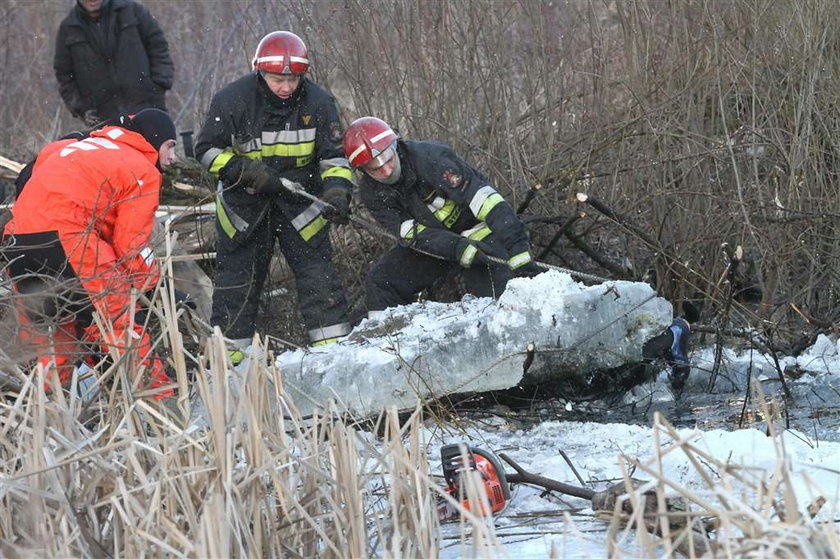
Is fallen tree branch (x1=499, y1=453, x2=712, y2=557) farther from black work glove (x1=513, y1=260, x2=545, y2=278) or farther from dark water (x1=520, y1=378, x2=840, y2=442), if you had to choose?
black work glove (x1=513, y1=260, x2=545, y2=278)

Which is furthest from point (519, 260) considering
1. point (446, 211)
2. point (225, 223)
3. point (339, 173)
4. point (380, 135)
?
point (225, 223)

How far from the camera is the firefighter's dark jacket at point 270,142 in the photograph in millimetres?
6676

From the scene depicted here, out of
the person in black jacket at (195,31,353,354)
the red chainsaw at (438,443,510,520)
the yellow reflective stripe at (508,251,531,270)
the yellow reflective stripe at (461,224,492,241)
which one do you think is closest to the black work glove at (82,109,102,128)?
the person in black jacket at (195,31,353,354)

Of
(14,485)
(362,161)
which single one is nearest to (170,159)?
(362,161)

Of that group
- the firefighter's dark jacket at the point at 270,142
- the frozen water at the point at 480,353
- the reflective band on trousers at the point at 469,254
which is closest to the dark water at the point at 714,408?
the frozen water at the point at 480,353

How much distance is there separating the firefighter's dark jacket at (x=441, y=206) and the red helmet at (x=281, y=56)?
2.45ft

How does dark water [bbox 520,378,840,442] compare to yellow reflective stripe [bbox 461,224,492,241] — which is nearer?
dark water [bbox 520,378,840,442]

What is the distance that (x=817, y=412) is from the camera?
18.1 feet

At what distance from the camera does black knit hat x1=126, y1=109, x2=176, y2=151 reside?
18.8ft

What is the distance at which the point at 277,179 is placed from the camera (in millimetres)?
6570

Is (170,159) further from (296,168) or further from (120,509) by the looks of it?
(120,509)

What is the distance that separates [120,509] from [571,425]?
109 inches

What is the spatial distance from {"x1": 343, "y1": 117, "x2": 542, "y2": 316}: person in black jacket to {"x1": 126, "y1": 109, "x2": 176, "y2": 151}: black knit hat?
3.70 feet

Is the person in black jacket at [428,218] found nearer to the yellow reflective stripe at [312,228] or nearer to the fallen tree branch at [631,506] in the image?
the yellow reflective stripe at [312,228]
